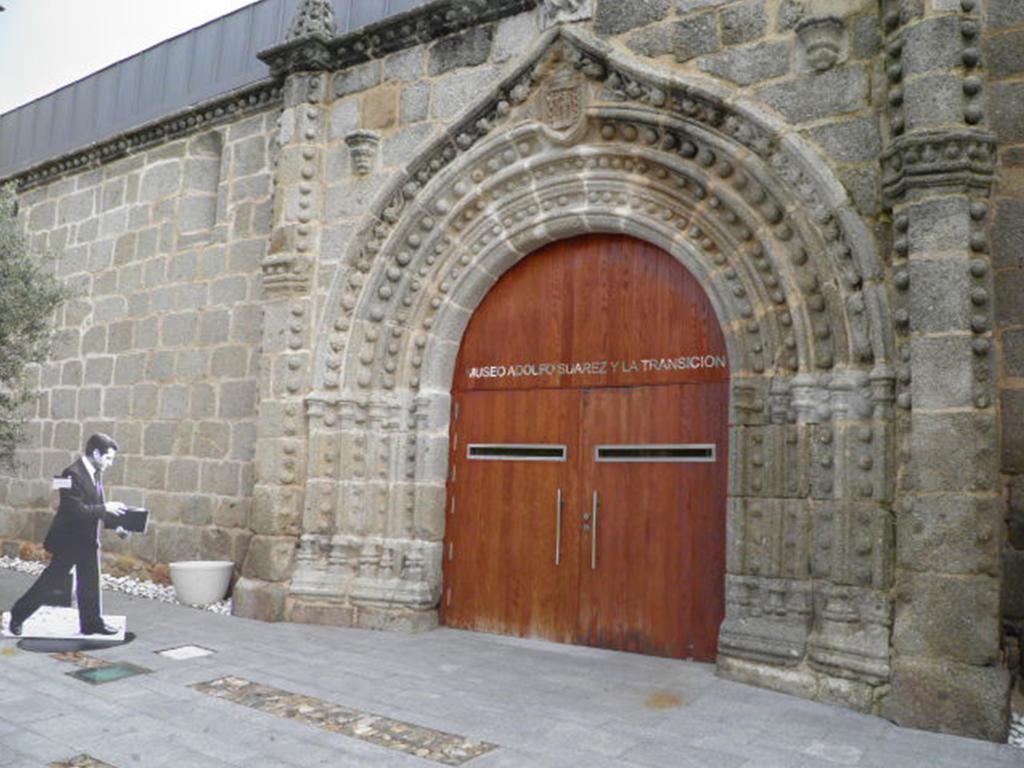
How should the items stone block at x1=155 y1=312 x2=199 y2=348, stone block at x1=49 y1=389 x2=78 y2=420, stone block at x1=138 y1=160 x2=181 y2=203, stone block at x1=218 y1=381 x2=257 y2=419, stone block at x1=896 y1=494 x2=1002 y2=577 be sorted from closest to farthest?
stone block at x1=896 y1=494 x2=1002 y2=577, stone block at x1=218 y1=381 x2=257 y2=419, stone block at x1=155 y1=312 x2=199 y2=348, stone block at x1=138 y1=160 x2=181 y2=203, stone block at x1=49 y1=389 x2=78 y2=420

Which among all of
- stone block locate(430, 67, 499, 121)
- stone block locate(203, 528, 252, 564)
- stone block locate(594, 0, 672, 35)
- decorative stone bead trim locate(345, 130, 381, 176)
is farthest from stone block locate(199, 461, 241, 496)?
stone block locate(594, 0, 672, 35)

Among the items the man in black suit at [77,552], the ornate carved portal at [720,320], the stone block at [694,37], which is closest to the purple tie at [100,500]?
the man in black suit at [77,552]

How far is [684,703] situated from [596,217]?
2951 mm

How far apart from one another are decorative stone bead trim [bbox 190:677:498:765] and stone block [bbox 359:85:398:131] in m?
3.97

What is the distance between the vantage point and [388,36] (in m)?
6.28

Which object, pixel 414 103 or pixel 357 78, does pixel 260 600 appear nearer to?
pixel 414 103

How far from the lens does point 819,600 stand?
4.37 m

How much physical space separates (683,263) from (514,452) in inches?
67.6

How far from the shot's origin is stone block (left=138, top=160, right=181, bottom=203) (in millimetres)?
7988

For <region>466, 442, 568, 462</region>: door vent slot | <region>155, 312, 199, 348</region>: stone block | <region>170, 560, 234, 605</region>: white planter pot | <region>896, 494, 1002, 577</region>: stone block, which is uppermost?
<region>155, 312, 199, 348</region>: stone block

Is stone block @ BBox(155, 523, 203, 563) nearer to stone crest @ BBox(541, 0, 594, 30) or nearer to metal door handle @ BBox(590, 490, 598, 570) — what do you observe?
metal door handle @ BBox(590, 490, 598, 570)

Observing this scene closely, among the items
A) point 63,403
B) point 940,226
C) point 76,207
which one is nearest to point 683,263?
point 940,226

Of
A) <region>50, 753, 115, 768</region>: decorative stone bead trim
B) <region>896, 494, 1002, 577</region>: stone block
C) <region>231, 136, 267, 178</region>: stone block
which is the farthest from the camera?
<region>231, 136, 267, 178</region>: stone block

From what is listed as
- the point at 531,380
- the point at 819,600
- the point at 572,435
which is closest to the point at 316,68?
the point at 531,380
